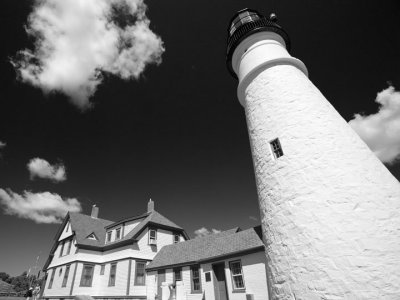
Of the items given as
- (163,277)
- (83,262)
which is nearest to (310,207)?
(163,277)

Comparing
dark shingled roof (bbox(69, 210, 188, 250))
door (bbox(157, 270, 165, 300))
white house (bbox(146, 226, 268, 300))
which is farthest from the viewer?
dark shingled roof (bbox(69, 210, 188, 250))

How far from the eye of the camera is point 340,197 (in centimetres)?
560

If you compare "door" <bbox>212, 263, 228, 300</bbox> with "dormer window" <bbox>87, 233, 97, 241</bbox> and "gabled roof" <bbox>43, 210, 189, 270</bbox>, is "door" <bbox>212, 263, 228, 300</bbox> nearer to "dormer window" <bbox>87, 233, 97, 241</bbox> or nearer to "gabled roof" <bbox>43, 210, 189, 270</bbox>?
"gabled roof" <bbox>43, 210, 189, 270</bbox>

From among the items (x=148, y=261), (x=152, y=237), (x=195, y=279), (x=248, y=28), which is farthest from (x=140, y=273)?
(x=248, y=28)

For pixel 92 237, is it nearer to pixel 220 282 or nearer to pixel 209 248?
pixel 209 248

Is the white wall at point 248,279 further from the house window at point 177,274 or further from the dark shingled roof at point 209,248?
the house window at point 177,274

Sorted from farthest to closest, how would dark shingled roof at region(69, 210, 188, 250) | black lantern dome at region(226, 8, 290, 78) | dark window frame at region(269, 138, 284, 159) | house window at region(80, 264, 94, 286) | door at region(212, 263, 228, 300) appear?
1. dark shingled roof at region(69, 210, 188, 250)
2. house window at region(80, 264, 94, 286)
3. door at region(212, 263, 228, 300)
4. black lantern dome at region(226, 8, 290, 78)
5. dark window frame at region(269, 138, 284, 159)

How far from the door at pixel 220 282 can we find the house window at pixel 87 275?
14.1m

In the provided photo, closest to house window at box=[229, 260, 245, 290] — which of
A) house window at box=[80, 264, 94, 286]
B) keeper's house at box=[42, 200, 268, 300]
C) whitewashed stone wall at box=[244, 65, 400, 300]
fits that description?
keeper's house at box=[42, 200, 268, 300]

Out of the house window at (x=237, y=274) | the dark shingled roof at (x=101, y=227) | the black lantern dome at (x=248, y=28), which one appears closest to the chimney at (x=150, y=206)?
the dark shingled roof at (x=101, y=227)

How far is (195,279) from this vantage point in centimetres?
1695

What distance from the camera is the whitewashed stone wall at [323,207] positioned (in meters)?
4.98

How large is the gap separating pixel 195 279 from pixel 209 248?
2411mm

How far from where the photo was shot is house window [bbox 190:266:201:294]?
650 inches
